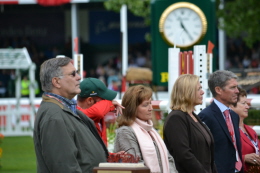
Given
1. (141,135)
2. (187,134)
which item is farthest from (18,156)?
(141,135)

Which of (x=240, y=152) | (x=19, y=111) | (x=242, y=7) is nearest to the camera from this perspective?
(x=240, y=152)

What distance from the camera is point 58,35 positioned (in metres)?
33.9

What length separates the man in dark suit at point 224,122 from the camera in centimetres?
629

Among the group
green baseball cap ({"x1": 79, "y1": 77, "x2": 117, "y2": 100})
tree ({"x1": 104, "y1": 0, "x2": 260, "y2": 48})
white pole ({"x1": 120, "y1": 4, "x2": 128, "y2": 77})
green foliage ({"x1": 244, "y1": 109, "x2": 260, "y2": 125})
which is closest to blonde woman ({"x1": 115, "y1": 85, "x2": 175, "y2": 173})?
green baseball cap ({"x1": 79, "y1": 77, "x2": 117, "y2": 100})

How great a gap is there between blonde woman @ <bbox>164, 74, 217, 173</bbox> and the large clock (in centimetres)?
368

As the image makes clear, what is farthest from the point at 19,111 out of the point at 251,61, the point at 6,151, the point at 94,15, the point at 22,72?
the point at 94,15

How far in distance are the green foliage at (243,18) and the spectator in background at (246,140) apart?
1148cm

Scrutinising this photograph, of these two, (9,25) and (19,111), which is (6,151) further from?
(9,25)

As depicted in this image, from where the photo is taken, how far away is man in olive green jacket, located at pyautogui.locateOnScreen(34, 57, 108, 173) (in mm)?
4352

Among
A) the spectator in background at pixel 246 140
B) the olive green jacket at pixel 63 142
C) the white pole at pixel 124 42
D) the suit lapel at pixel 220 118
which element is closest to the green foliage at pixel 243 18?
the white pole at pixel 124 42

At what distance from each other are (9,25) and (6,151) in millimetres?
21125

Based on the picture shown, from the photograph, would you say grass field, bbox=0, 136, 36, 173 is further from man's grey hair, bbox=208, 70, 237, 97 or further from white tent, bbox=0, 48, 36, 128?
man's grey hair, bbox=208, 70, 237, 97

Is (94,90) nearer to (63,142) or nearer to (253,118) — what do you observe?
(63,142)

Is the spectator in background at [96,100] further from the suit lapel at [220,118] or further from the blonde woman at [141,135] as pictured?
the suit lapel at [220,118]
